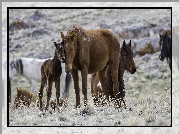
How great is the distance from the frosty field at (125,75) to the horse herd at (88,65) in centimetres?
11

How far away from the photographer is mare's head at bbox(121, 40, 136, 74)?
35.5 feet

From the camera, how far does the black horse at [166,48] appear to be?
424 inches

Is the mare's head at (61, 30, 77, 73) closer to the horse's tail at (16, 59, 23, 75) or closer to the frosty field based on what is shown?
the frosty field

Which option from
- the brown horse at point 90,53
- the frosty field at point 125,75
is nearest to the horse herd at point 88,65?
the brown horse at point 90,53

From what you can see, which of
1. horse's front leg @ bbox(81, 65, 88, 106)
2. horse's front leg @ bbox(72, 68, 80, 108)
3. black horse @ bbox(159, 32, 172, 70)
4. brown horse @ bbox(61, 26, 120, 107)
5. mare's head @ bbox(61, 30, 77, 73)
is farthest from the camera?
black horse @ bbox(159, 32, 172, 70)

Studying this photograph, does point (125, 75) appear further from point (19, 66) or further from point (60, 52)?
point (19, 66)

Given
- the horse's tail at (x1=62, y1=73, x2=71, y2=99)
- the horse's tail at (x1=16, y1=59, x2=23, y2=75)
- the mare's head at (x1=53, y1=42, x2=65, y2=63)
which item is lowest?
the horse's tail at (x1=62, y1=73, x2=71, y2=99)

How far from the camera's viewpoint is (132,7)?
10781 millimetres

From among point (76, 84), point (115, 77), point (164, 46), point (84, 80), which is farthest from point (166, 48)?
point (76, 84)

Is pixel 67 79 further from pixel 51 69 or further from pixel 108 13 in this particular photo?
pixel 108 13

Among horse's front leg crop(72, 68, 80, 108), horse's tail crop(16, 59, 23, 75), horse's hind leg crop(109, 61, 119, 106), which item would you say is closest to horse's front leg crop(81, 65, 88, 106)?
horse's front leg crop(72, 68, 80, 108)

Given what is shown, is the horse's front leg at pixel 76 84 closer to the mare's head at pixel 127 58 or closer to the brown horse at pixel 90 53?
the brown horse at pixel 90 53

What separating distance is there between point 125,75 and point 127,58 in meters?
0.29

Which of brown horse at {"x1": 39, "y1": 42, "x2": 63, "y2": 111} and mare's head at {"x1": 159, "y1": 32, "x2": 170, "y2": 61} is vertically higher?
mare's head at {"x1": 159, "y1": 32, "x2": 170, "y2": 61}
